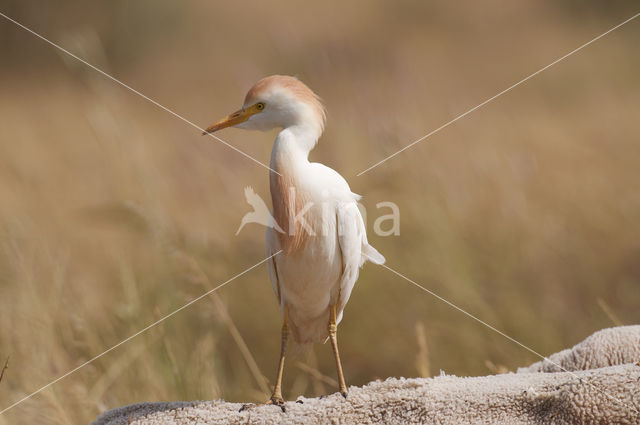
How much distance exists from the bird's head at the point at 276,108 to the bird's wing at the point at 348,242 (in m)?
0.14

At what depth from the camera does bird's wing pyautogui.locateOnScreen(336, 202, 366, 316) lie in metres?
1.10

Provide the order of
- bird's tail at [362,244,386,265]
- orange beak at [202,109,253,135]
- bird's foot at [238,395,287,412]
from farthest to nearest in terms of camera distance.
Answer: bird's tail at [362,244,386,265]
orange beak at [202,109,253,135]
bird's foot at [238,395,287,412]

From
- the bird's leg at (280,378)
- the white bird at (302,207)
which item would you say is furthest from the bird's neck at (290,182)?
the bird's leg at (280,378)

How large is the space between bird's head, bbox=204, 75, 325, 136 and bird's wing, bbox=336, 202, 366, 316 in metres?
0.14

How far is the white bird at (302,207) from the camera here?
104cm

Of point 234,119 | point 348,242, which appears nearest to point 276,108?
point 234,119

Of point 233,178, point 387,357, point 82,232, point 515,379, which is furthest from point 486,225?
point 82,232

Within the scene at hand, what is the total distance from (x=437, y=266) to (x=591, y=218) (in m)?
1.06

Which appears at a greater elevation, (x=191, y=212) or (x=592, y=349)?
(x=191, y=212)

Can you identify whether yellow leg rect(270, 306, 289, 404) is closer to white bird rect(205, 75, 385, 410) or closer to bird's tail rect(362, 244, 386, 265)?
white bird rect(205, 75, 385, 410)

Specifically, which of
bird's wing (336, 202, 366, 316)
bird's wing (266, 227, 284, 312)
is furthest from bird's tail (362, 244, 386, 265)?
bird's wing (266, 227, 284, 312)

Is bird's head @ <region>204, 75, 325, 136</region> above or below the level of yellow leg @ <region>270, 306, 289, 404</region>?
above

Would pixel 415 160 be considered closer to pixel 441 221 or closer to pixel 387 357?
pixel 441 221

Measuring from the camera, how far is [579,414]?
2.85 ft
